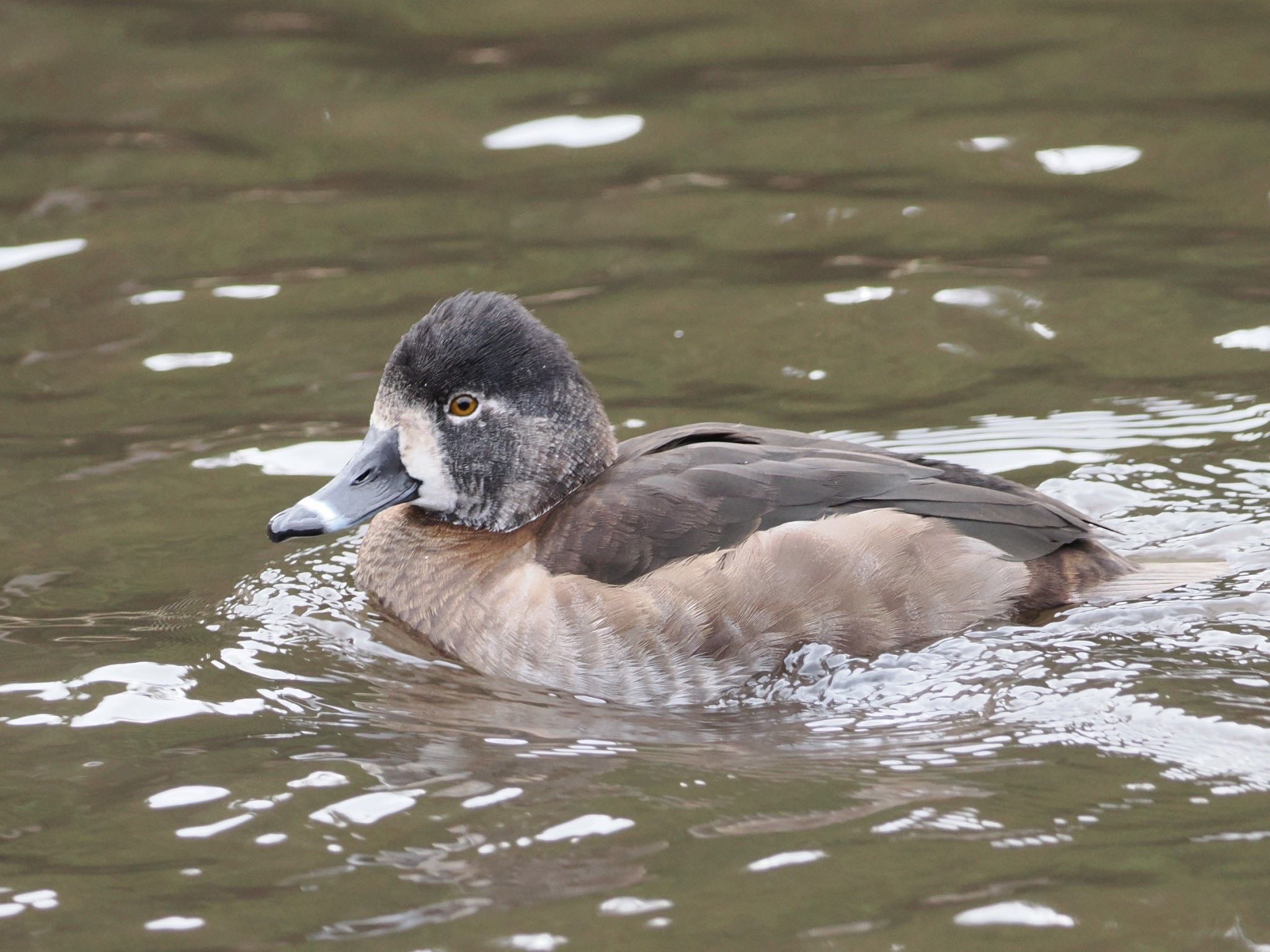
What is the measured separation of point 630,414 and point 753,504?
2.05 m

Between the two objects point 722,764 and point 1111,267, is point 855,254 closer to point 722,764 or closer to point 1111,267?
point 1111,267

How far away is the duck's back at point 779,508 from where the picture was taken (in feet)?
17.0

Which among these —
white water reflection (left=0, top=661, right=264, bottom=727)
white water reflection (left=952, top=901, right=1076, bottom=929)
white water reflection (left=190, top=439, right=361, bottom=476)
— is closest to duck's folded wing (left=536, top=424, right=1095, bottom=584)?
white water reflection (left=0, top=661, right=264, bottom=727)

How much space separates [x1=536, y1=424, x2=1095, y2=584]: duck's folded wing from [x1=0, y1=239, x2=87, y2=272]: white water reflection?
4278mm

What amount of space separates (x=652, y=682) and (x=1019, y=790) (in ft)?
3.89

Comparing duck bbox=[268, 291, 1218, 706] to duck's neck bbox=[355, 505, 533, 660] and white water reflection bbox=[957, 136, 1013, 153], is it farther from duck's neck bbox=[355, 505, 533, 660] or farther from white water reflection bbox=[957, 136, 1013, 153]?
white water reflection bbox=[957, 136, 1013, 153]

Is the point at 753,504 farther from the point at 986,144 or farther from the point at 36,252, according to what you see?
the point at 36,252

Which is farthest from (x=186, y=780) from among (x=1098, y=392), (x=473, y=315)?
(x=1098, y=392)

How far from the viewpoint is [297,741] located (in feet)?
16.0

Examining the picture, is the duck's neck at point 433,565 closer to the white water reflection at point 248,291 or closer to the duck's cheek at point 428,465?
the duck's cheek at point 428,465

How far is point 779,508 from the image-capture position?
17.0 feet

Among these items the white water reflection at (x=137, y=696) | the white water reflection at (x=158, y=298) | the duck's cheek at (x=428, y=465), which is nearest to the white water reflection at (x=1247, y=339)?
the duck's cheek at (x=428, y=465)

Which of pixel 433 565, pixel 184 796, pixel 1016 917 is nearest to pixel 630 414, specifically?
pixel 433 565

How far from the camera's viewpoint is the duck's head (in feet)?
18.2
